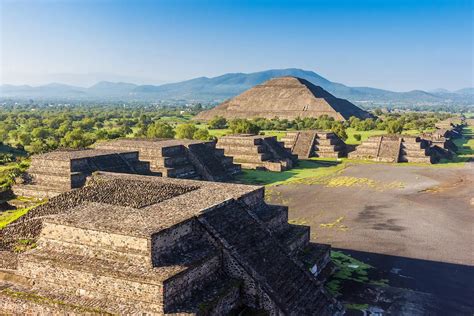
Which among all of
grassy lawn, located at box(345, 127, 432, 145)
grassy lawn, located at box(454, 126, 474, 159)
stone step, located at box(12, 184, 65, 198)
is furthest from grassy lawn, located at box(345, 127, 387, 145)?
stone step, located at box(12, 184, 65, 198)

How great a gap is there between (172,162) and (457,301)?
956 inches

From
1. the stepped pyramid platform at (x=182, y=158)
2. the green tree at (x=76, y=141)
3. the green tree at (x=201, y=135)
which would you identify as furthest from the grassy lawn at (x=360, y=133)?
the green tree at (x=76, y=141)

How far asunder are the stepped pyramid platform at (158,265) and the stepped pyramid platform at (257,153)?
1153 inches

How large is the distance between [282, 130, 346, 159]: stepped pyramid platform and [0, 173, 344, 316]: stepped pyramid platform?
1597 inches

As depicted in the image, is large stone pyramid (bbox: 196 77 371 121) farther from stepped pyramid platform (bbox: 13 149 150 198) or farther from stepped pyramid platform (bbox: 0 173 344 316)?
stepped pyramid platform (bbox: 0 173 344 316)

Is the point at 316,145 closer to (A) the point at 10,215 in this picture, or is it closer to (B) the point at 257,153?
(B) the point at 257,153

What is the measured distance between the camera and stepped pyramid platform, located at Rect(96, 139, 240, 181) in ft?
116

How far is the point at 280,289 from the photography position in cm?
1392

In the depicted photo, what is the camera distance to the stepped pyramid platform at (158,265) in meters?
12.3

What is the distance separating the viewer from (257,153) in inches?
1842

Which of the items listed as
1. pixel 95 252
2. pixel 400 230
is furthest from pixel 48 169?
pixel 400 230

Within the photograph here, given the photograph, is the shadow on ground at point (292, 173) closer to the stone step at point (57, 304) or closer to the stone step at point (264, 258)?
the stone step at point (264, 258)

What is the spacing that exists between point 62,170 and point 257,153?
22.9m

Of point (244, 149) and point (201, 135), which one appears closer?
point (244, 149)
